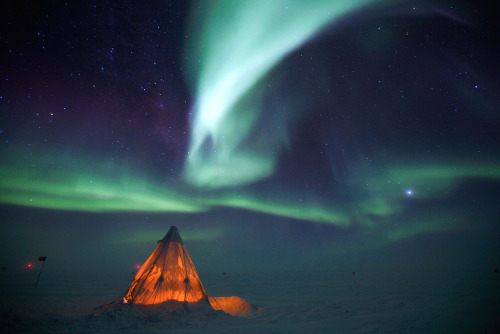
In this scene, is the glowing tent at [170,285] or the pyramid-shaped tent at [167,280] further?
the pyramid-shaped tent at [167,280]

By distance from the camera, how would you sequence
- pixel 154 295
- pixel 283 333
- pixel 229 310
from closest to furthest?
pixel 283 333 < pixel 154 295 < pixel 229 310

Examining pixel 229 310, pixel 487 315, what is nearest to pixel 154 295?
pixel 229 310

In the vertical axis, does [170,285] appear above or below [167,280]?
below

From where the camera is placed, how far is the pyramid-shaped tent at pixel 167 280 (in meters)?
12.2

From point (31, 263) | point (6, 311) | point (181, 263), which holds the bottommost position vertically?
point (6, 311)

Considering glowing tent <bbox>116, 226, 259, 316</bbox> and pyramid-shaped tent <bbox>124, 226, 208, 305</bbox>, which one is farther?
pyramid-shaped tent <bbox>124, 226, 208, 305</bbox>

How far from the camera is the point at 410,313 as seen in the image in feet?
41.8

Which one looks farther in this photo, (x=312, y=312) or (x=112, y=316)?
(x=312, y=312)

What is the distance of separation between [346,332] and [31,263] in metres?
61.0

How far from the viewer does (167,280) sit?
504 inches

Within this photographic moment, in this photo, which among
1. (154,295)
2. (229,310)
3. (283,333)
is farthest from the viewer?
(229,310)

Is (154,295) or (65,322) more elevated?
(154,295)

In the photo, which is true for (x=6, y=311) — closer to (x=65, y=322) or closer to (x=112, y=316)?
(x=65, y=322)

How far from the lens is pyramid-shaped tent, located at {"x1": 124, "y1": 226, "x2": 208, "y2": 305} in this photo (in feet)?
40.2
